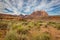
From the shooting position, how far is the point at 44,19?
3.94 m

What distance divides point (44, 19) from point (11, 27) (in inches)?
30.8

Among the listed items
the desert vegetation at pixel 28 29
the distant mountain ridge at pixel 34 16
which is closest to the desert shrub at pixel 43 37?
the desert vegetation at pixel 28 29

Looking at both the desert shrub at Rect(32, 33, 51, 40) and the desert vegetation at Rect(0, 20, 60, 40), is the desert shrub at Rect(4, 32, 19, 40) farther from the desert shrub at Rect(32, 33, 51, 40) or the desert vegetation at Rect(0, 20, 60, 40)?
the desert shrub at Rect(32, 33, 51, 40)

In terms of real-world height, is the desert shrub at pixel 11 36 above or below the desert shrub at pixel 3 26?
below

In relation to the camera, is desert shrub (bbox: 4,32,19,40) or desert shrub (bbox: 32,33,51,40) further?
desert shrub (bbox: 4,32,19,40)

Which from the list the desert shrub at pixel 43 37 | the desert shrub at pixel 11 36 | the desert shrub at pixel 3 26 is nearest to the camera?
the desert shrub at pixel 43 37

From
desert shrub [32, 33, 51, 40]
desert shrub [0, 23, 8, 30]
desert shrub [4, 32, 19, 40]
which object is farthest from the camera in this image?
desert shrub [0, 23, 8, 30]

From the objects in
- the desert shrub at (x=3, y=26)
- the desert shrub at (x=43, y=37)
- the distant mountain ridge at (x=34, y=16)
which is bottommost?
the desert shrub at (x=43, y=37)

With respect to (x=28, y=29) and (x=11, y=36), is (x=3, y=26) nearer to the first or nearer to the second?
(x=11, y=36)

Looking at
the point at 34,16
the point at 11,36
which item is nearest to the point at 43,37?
the point at 34,16

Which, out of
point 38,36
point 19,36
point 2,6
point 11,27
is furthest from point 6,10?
point 38,36

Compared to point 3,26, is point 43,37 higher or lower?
lower

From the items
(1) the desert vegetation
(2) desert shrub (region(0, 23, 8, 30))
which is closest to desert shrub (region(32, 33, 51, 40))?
(1) the desert vegetation

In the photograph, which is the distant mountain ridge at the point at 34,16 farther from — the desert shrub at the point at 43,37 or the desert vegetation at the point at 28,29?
the desert shrub at the point at 43,37
